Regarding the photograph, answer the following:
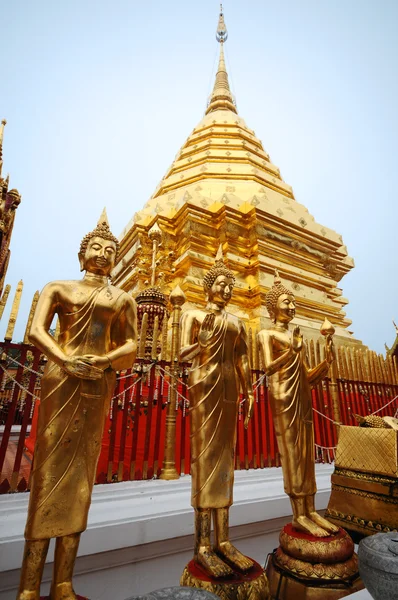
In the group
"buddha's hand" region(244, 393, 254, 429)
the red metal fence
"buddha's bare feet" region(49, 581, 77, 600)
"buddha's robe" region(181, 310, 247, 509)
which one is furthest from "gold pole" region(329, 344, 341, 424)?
"buddha's bare feet" region(49, 581, 77, 600)

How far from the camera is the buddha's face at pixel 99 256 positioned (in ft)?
5.93

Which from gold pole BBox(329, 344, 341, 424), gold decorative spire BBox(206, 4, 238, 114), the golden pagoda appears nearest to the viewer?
gold pole BBox(329, 344, 341, 424)

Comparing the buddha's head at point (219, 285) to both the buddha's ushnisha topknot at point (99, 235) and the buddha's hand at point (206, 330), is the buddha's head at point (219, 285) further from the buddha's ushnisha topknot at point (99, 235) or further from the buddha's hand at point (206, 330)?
the buddha's ushnisha topknot at point (99, 235)

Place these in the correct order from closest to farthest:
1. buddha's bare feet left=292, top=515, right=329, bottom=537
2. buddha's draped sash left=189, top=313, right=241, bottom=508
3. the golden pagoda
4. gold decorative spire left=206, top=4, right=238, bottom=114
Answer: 1. buddha's draped sash left=189, top=313, right=241, bottom=508
2. buddha's bare feet left=292, top=515, right=329, bottom=537
3. the golden pagoda
4. gold decorative spire left=206, top=4, right=238, bottom=114

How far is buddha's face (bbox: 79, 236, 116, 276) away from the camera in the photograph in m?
1.81

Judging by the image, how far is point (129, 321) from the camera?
1.81 metres

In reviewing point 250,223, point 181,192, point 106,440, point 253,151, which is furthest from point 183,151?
point 106,440

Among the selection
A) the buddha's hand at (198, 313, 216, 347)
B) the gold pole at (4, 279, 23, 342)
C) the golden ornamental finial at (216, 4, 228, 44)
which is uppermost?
the golden ornamental finial at (216, 4, 228, 44)

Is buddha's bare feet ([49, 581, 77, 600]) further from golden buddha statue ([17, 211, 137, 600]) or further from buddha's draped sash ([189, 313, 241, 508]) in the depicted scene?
buddha's draped sash ([189, 313, 241, 508])

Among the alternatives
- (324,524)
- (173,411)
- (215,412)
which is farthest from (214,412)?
(173,411)

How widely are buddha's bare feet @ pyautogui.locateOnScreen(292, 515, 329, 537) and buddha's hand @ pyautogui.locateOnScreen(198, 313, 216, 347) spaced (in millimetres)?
1311

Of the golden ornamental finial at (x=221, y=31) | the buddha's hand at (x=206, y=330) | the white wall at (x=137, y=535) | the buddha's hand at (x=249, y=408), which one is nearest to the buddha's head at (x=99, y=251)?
the buddha's hand at (x=206, y=330)

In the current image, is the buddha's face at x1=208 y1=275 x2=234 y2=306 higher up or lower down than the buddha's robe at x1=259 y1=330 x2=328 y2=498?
higher up

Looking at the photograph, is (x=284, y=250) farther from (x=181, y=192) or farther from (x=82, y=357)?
(x=82, y=357)
